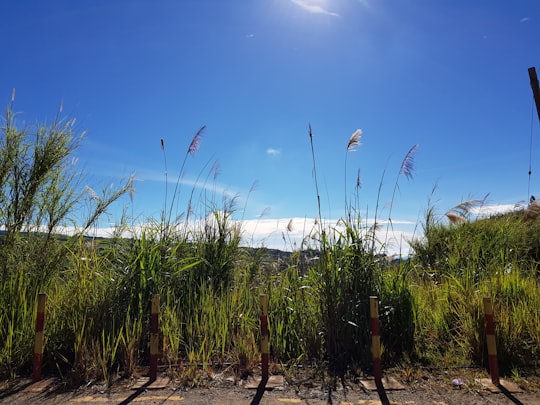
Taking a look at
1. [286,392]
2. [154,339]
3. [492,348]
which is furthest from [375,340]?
[154,339]

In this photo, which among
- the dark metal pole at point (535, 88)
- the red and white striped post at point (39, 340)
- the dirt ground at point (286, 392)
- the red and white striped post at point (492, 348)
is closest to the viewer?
the dirt ground at point (286, 392)

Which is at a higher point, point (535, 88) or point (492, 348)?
point (535, 88)

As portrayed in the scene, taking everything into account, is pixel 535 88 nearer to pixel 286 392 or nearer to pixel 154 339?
pixel 286 392

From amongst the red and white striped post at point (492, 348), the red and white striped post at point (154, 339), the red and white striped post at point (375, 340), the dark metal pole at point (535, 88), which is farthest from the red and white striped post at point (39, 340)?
the dark metal pole at point (535, 88)

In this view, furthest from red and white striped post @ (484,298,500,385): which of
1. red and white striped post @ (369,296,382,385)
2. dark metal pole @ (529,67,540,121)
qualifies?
dark metal pole @ (529,67,540,121)

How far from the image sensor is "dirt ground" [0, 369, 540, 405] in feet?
11.7

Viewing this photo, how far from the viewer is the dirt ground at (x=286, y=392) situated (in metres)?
3.57

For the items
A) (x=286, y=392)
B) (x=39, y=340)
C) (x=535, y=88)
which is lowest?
(x=286, y=392)

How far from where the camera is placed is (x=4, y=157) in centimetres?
522

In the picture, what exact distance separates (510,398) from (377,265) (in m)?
1.88

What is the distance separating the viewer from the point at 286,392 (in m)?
3.79

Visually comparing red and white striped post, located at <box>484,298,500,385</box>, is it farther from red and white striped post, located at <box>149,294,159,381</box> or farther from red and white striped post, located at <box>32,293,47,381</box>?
red and white striped post, located at <box>32,293,47,381</box>

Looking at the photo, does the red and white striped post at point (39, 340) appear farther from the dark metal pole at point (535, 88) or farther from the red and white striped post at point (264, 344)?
the dark metal pole at point (535, 88)

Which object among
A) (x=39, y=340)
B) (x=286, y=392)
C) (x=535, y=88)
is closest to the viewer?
(x=286, y=392)
